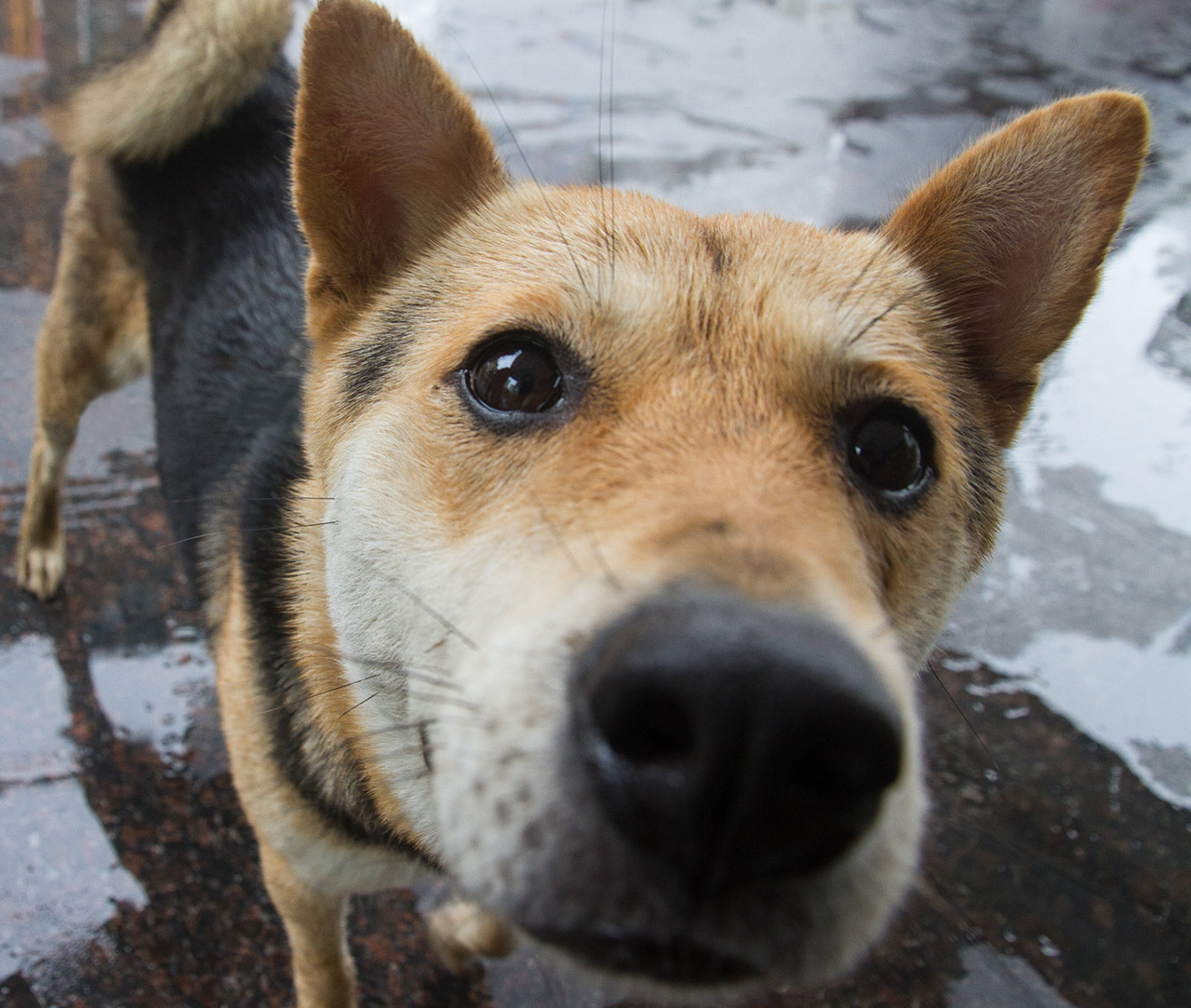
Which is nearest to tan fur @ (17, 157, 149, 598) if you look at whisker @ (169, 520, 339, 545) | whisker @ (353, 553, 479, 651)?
whisker @ (169, 520, 339, 545)

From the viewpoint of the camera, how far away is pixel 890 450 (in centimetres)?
170

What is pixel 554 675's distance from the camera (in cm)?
106

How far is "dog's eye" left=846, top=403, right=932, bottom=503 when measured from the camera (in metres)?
1.68

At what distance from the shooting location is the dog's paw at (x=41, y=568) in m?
3.43

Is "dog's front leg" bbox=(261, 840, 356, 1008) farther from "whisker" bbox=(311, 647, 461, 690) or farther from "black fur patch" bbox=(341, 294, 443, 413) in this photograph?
"black fur patch" bbox=(341, 294, 443, 413)

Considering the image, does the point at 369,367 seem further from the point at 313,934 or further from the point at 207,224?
the point at 207,224

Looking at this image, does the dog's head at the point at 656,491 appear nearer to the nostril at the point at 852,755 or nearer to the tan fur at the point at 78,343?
the nostril at the point at 852,755

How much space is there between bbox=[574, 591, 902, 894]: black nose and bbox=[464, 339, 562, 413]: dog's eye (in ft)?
2.33

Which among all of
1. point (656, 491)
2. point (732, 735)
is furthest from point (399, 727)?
point (732, 735)

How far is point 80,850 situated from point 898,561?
266 centimetres

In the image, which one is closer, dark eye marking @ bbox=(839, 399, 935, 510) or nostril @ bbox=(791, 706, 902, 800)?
nostril @ bbox=(791, 706, 902, 800)

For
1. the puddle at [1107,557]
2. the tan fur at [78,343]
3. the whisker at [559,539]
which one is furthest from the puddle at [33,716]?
the puddle at [1107,557]

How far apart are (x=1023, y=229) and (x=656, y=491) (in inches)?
52.8

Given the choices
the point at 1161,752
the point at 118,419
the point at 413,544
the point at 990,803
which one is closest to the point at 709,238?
the point at 413,544
